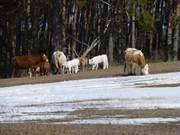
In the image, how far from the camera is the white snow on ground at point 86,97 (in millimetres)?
19422

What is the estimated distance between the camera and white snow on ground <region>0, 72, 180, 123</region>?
63.7 feet

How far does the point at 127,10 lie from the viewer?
51.5m

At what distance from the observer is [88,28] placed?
229 feet

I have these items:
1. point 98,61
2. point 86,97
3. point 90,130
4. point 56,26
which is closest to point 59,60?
point 98,61

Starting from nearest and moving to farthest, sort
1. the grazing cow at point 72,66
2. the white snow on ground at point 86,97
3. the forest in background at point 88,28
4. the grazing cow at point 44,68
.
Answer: the white snow on ground at point 86,97, the grazing cow at point 44,68, the grazing cow at point 72,66, the forest in background at point 88,28

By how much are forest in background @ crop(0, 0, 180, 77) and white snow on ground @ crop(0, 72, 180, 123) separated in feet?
68.2

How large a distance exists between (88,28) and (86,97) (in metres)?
46.7

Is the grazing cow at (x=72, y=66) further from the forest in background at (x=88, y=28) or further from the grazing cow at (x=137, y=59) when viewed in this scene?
the grazing cow at (x=137, y=59)

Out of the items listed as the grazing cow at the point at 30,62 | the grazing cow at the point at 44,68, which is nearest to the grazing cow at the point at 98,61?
the grazing cow at the point at 30,62

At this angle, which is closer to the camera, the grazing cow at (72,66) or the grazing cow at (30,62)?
the grazing cow at (30,62)

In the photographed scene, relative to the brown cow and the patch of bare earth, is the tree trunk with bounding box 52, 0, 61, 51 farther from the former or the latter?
the patch of bare earth

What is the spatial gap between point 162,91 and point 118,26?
35.1 meters

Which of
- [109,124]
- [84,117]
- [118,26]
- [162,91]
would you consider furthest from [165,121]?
[118,26]

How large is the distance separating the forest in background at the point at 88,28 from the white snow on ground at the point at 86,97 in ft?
68.2
